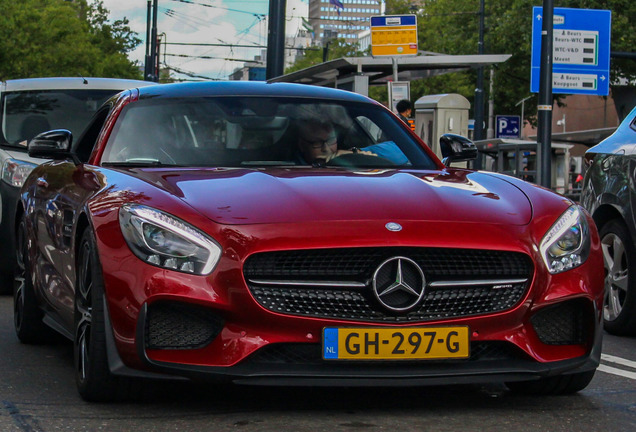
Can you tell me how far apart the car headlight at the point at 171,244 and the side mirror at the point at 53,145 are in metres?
1.82

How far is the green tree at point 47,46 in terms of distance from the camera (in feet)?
142

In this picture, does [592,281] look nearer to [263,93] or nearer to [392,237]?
[392,237]

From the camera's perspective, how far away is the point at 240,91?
6.39m

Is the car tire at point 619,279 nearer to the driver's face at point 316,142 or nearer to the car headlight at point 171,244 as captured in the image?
the driver's face at point 316,142

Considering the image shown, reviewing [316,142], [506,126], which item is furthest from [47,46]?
[316,142]

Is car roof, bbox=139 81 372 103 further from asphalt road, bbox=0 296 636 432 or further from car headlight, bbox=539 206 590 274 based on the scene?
car headlight, bbox=539 206 590 274

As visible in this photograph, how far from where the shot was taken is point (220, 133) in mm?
6004

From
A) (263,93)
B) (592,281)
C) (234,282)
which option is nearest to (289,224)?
(234,282)

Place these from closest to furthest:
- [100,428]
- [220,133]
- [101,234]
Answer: [100,428] < [101,234] < [220,133]

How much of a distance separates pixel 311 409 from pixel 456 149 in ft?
6.85

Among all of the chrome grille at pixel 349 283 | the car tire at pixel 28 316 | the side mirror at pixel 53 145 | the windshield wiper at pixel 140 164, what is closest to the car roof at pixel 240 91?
the side mirror at pixel 53 145

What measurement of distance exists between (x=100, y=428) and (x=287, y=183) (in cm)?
127

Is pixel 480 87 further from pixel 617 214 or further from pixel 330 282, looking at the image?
pixel 330 282

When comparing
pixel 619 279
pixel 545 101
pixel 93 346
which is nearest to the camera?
pixel 93 346
